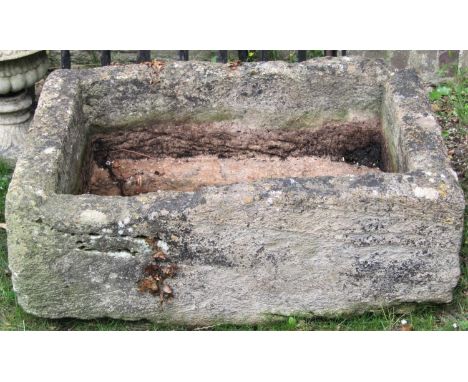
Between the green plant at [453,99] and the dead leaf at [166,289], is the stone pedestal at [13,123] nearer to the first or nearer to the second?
the dead leaf at [166,289]

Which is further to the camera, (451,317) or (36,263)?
(451,317)

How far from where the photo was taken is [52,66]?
5941 millimetres

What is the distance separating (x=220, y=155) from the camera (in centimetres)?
481

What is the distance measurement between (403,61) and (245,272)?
8.29ft

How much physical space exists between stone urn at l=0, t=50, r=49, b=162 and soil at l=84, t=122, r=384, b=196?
0.72 metres

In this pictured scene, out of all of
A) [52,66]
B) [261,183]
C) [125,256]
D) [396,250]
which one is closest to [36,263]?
[125,256]

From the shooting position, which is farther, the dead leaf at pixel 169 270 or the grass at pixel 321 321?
the grass at pixel 321 321

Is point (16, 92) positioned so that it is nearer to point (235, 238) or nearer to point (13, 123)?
point (13, 123)

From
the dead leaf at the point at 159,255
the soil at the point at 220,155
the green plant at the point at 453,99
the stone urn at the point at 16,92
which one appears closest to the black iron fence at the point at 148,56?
the stone urn at the point at 16,92

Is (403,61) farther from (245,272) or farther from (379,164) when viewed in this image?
(245,272)

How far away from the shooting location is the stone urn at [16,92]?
496cm

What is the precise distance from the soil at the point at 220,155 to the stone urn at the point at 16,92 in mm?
717

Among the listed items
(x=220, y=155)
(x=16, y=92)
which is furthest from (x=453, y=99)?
(x=16, y=92)

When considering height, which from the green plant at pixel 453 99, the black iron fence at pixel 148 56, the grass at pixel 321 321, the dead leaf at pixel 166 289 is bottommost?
the grass at pixel 321 321
